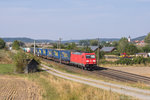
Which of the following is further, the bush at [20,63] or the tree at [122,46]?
the tree at [122,46]

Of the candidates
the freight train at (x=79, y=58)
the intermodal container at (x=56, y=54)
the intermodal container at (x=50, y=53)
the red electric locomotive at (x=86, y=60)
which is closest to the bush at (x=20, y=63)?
the freight train at (x=79, y=58)

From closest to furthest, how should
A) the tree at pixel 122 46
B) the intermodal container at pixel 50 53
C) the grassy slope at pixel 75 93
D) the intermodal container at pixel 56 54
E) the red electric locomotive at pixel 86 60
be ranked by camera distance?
the grassy slope at pixel 75 93 → the red electric locomotive at pixel 86 60 → the intermodal container at pixel 56 54 → the intermodal container at pixel 50 53 → the tree at pixel 122 46

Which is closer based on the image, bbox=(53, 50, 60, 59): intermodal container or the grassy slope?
the grassy slope

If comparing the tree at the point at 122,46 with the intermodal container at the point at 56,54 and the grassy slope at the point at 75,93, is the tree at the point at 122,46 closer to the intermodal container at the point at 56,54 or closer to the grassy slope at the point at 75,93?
the intermodal container at the point at 56,54

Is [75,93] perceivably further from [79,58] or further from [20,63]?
[79,58]

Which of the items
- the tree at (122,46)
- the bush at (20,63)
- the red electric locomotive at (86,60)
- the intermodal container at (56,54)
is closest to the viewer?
the red electric locomotive at (86,60)

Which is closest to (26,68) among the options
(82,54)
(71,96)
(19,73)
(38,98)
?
(19,73)

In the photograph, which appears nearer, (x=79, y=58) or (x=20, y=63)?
(x=20, y=63)

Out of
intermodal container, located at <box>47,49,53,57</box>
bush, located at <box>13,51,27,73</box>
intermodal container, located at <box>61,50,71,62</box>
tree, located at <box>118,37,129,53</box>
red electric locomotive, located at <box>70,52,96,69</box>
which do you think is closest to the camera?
red electric locomotive, located at <box>70,52,96,69</box>

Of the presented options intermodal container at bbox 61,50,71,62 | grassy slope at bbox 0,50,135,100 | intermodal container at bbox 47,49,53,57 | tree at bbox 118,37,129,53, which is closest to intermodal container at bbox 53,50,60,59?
intermodal container at bbox 61,50,71,62

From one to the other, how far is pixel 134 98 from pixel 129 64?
4005 centimetres

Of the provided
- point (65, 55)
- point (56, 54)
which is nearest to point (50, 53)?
point (56, 54)

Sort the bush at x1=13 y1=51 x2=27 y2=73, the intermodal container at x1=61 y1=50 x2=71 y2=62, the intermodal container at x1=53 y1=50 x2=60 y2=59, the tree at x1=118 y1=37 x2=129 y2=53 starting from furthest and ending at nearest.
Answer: the tree at x1=118 y1=37 x2=129 y2=53 < the intermodal container at x1=53 y1=50 x2=60 y2=59 < the intermodal container at x1=61 y1=50 x2=71 y2=62 < the bush at x1=13 y1=51 x2=27 y2=73

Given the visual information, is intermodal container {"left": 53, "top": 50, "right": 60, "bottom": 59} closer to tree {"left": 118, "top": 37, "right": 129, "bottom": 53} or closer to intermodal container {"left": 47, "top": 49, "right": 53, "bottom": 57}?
intermodal container {"left": 47, "top": 49, "right": 53, "bottom": 57}
